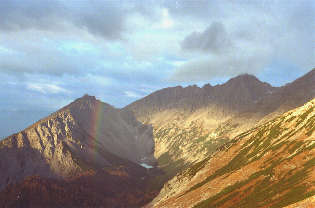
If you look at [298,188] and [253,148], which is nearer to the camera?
[298,188]

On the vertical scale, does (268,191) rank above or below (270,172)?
below

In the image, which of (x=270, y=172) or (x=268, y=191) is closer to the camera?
(x=268, y=191)

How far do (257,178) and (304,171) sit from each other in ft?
56.5

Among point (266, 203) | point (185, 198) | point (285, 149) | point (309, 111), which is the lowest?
point (185, 198)

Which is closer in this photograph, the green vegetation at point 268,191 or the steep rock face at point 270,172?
the green vegetation at point 268,191

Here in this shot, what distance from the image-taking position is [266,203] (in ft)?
217

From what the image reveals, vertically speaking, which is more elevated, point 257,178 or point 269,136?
point 269,136

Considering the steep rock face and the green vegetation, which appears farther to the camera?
the steep rock face

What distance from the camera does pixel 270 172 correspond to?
84.8 m

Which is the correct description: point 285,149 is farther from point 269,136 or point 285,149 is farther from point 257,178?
point 269,136

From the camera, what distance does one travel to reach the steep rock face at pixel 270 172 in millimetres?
67625

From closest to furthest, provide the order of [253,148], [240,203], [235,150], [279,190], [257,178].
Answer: [279,190] → [240,203] → [257,178] → [253,148] → [235,150]

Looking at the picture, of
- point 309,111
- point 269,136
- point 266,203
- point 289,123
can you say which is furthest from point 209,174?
point 266,203

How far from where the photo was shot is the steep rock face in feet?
222
